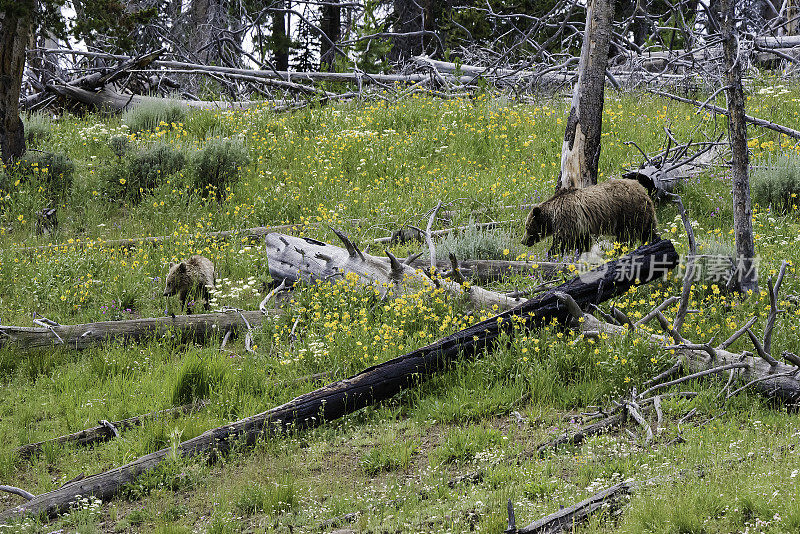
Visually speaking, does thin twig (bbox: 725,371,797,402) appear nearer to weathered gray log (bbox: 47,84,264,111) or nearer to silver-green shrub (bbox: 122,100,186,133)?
silver-green shrub (bbox: 122,100,186,133)

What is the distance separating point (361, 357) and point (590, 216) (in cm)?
357

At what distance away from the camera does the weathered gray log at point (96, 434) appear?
227 inches

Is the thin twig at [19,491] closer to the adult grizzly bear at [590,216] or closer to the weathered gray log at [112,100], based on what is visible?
the adult grizzly bear at [590,216]

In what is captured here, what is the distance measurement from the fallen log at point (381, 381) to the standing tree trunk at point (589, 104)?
3.34m

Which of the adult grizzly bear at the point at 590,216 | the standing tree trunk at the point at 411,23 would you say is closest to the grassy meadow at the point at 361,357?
the adult grizzly bear at the point at 590,216

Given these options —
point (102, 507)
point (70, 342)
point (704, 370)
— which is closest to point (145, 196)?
point (70, 342)

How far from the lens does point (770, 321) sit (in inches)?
204

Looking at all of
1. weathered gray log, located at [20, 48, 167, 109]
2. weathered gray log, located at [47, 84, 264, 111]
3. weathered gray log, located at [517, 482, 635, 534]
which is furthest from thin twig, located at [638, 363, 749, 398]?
weathered gray log, located at [20, 48, 167, 109]

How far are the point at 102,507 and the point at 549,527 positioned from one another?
3.15 m

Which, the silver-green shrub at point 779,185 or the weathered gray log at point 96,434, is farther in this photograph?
the silver-green shrub at point 779,185

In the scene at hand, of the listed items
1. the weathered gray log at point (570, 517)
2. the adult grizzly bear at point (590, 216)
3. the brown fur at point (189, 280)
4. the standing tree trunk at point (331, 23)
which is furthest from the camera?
the standing tree trunk at point (331, 23)

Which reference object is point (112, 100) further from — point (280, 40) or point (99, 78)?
point (280, 40)

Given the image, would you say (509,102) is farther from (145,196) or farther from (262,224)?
(145,196)

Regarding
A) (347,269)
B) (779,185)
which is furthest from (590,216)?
(779,185)
